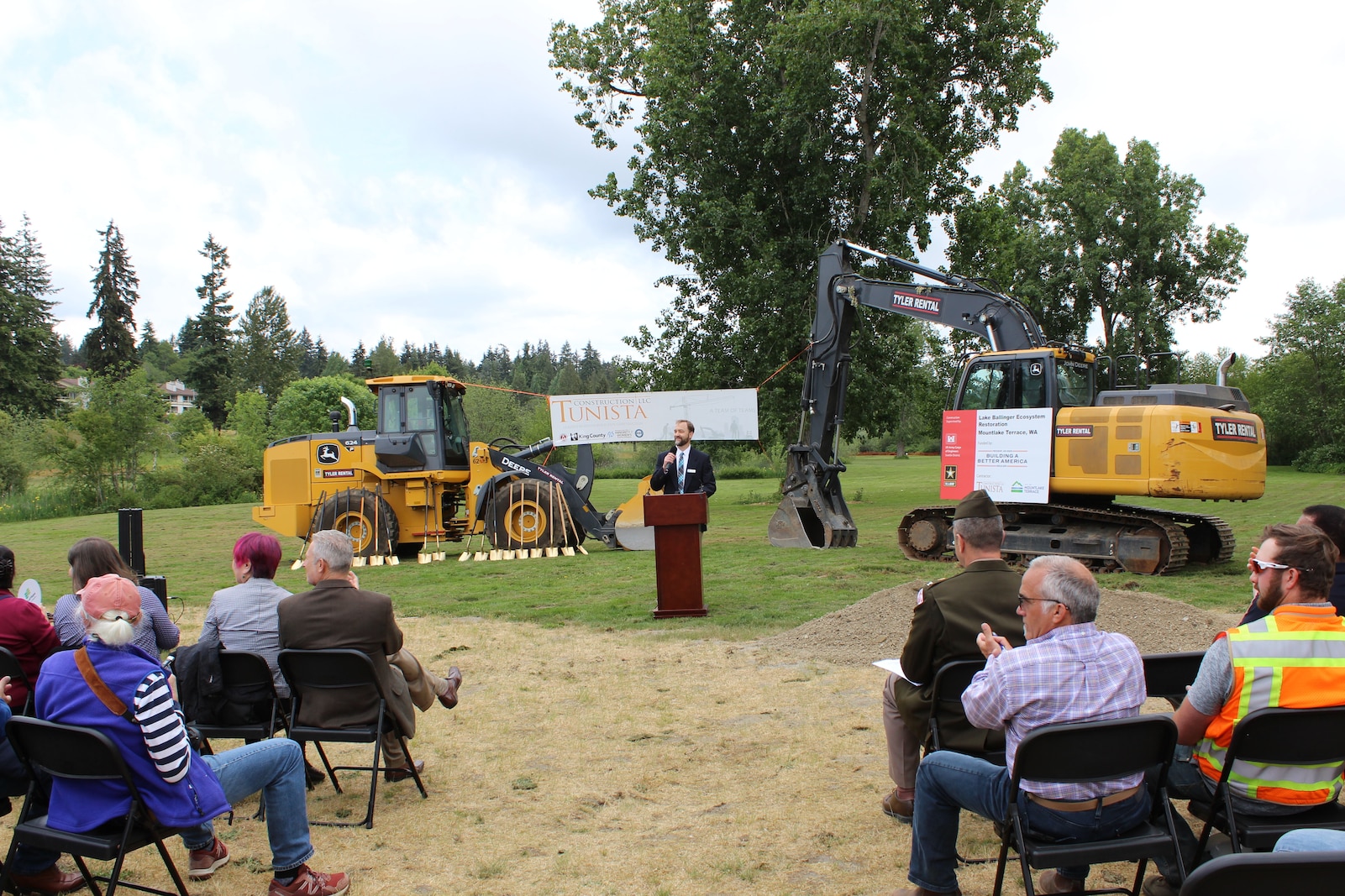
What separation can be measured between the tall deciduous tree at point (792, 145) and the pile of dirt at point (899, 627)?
14.9 meters

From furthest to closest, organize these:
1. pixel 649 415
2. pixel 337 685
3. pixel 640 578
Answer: pixel 649 415, pixel 640 578, pixel 337 685

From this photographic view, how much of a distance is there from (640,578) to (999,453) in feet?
16.8

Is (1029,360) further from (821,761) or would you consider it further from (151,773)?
(151,773)

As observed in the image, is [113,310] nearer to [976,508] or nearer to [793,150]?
[793,150]

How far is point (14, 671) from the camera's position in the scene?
402cm

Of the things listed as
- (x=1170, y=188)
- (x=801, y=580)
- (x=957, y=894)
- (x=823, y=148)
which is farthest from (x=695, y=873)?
(x=1170, y=188)

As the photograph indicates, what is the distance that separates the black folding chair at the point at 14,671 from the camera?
3994 mm

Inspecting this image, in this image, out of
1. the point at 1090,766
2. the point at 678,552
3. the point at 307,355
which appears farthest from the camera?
the point at 307,355

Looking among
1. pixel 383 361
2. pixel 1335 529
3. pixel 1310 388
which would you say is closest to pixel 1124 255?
pixel 1310 388

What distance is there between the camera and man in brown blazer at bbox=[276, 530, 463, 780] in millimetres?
4312

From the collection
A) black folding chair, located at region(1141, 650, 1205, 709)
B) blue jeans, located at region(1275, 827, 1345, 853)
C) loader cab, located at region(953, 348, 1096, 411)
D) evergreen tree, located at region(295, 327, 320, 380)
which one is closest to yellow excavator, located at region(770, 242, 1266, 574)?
loader cab, located at region(953, 348, 1096, 411)

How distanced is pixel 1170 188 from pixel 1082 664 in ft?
147

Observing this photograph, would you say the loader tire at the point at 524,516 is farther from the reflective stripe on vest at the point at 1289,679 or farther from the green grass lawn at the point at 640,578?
the reflective stripe on vest at the point at 1289,679

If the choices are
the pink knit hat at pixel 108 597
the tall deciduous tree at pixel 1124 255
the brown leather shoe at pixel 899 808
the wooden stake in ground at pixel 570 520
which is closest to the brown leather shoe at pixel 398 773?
Answer: the pink knit hat at pixel 108 597
